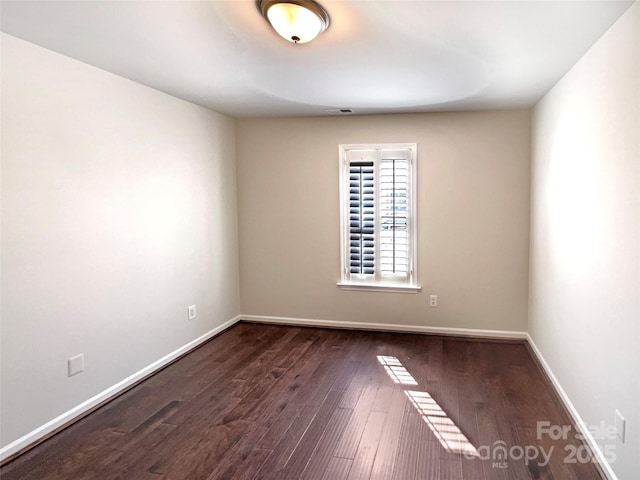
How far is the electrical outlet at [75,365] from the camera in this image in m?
2.84

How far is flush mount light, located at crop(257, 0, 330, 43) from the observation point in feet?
6.50

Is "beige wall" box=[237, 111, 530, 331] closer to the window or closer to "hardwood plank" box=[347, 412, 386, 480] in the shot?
the window

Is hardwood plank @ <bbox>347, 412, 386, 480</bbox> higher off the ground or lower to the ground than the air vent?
lower

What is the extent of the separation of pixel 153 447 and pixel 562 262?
2932 millimetres

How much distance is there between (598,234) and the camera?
2.37 meters

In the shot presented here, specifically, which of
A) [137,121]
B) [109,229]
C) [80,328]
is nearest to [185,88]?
[137,121]

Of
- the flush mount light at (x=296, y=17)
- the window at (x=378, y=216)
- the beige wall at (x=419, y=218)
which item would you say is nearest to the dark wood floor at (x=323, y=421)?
the beige wall at (x=419, y=218)

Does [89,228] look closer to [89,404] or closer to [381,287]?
[89,404]

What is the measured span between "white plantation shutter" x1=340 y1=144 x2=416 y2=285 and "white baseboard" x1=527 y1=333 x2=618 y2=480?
1549 millimetres

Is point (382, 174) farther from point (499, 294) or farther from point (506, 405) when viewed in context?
point (506, 405)

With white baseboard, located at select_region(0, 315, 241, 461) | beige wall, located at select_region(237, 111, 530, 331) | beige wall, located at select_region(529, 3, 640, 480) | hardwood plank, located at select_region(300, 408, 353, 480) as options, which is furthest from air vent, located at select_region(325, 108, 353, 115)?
hardwood plank, located at select_region(300, 408, 353, 480)

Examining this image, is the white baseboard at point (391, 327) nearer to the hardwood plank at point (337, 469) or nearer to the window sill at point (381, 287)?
the window sill at point (381, 287)

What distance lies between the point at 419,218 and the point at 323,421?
245 cm

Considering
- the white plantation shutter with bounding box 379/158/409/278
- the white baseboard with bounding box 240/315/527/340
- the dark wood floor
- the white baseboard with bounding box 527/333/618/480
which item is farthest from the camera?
the white plantation shutter with bounding box 379/158/409/278
